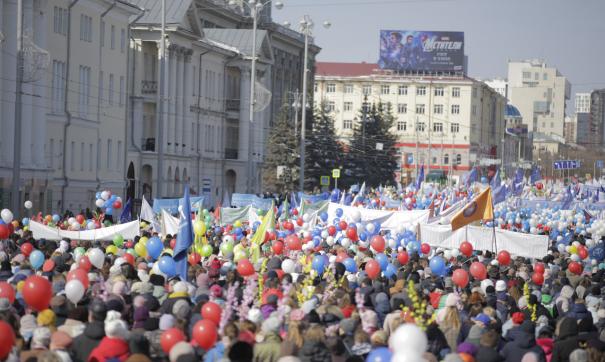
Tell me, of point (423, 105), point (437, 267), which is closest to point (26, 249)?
point (437, 267)

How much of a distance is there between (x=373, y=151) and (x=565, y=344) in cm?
8468

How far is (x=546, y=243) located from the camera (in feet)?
94.0

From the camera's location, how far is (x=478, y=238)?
30922mm

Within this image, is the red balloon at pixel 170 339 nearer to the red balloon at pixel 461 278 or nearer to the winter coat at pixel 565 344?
the winter coat at pixel 565 344

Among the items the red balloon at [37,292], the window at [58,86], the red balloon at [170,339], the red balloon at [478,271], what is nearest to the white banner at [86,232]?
the red balloon at [478,271]

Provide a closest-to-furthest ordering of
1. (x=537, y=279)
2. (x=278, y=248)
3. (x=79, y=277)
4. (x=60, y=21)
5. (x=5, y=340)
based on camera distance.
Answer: (x=5, y=340)
(x=79, y=277)
(x=537, y=279)
(x=278, y=248)
(x=60, y=21)

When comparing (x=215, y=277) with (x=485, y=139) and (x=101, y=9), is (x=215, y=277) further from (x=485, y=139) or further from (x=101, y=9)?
(x=485, y=139)

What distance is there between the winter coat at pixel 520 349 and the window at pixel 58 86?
3833cm

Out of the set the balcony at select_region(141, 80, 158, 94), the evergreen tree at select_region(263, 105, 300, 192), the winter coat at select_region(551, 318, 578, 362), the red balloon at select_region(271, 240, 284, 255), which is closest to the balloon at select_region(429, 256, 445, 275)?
the red balloon at select_region(271, 240, 284, 255)

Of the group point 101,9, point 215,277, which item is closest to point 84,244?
point 215,277

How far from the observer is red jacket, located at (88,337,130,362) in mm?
12031

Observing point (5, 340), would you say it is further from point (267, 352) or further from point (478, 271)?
point (478, 271)

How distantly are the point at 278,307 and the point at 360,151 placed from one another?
268ft

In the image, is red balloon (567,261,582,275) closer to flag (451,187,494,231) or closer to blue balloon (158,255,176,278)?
flag (451,187,494,231)
